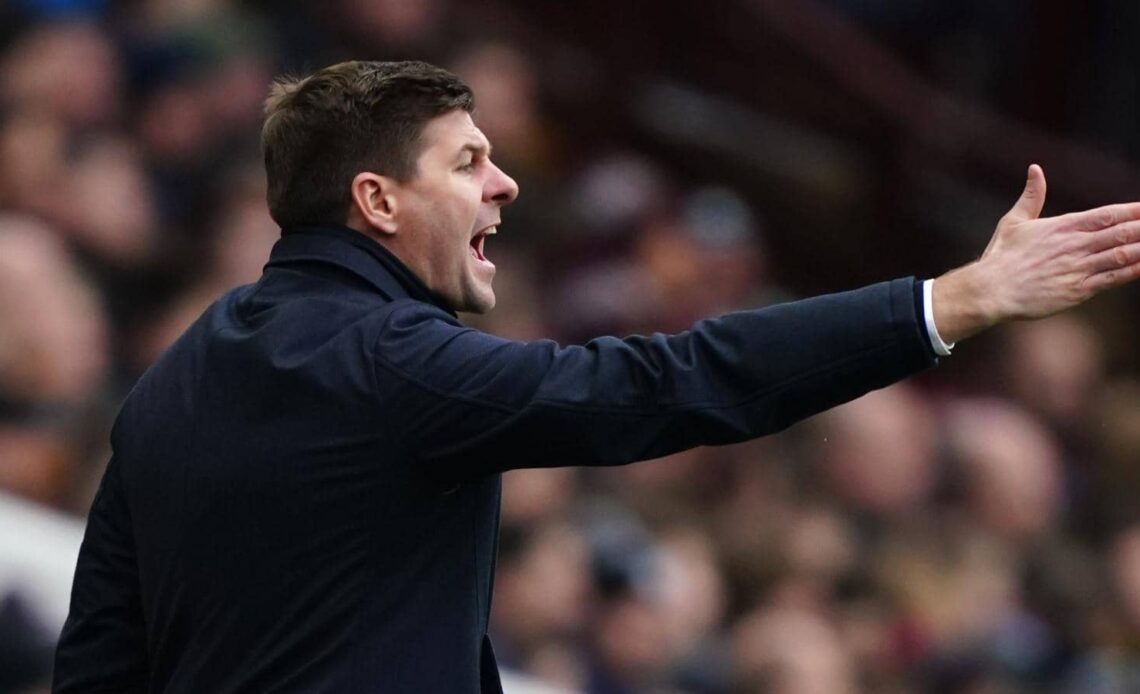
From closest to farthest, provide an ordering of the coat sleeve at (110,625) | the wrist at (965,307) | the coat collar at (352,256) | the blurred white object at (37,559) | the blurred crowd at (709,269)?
the wrist at (965,307) → the coat collar at (352,256) → the coat sleeve at (110,625) → the blurred white object at (37,559) → the blurred crowd at (709,269)

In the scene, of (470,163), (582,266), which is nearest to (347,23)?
(582,266)

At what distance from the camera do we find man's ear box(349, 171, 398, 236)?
2812 millimetres

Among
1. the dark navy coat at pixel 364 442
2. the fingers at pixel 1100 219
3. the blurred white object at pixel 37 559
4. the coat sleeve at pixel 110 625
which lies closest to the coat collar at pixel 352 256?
the dark navy coat at pixel 364 442

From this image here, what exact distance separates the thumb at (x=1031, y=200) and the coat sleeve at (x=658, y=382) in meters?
0.17

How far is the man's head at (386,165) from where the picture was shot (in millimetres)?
2826

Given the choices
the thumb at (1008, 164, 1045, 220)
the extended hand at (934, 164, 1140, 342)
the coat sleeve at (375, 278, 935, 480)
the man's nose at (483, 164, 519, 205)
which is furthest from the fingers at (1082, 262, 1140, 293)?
the man's nose at (483, 164, 519, 205)

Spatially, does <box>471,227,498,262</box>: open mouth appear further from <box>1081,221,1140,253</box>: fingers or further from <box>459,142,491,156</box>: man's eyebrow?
<box>1081,221,1140,253</box>: fingers

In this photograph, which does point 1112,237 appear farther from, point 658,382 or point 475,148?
point 475,148

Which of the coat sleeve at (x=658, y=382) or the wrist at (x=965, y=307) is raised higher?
the wrist at (x=965, y=307)

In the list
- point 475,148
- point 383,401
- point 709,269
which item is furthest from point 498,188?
point 709,269

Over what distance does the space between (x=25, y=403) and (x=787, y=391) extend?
106 inches

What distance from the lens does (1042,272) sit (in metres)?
2.56

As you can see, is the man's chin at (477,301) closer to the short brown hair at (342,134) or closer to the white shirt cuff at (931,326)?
the short brown hair at (342,134)

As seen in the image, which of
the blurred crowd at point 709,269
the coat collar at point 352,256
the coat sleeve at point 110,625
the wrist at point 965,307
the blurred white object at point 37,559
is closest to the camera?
the wrist at point 965,307
